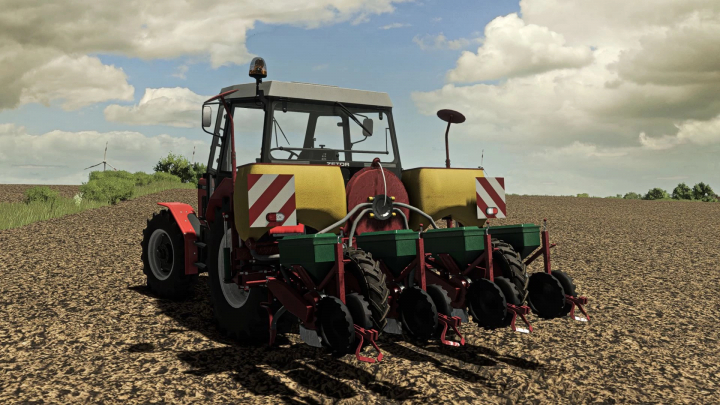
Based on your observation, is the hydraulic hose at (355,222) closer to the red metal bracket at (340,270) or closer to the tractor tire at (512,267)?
the red metal bracket at (340,270)

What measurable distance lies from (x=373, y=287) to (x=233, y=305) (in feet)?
7.52

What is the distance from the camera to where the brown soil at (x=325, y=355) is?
4.78m

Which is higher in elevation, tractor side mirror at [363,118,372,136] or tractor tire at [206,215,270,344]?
tractor side mirror at [363,118,372,136]

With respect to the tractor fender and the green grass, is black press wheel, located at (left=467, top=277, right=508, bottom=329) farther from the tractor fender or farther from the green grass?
the green grass

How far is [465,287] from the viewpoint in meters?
5.18

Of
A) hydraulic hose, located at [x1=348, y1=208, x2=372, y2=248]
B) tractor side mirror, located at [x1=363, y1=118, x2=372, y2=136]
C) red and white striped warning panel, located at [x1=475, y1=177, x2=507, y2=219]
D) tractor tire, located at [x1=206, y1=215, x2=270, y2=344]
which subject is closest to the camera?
hydraulic hose, located at [x1=348, y1=208, x2=372, y2=248]

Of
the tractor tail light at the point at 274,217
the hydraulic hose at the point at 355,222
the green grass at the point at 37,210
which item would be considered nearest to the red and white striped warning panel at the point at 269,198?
the tractor tail light at the point at 274,217

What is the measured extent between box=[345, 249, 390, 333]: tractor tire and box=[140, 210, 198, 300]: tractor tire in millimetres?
3748

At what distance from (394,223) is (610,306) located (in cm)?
390

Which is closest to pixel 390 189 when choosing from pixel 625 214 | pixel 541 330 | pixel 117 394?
pixel 541 330

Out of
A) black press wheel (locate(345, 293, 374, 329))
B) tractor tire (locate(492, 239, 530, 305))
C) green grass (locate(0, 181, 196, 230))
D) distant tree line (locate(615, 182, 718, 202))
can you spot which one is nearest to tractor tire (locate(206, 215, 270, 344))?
black press wheel (locate(345, 293, 374, 329))

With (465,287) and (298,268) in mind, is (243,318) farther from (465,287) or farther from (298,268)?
(465,287)

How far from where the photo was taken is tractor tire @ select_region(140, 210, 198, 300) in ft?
24.7

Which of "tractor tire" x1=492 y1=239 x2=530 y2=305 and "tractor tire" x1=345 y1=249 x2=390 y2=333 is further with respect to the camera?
"tractor tire" x1=492 y1=239 x2=530 y2=305
